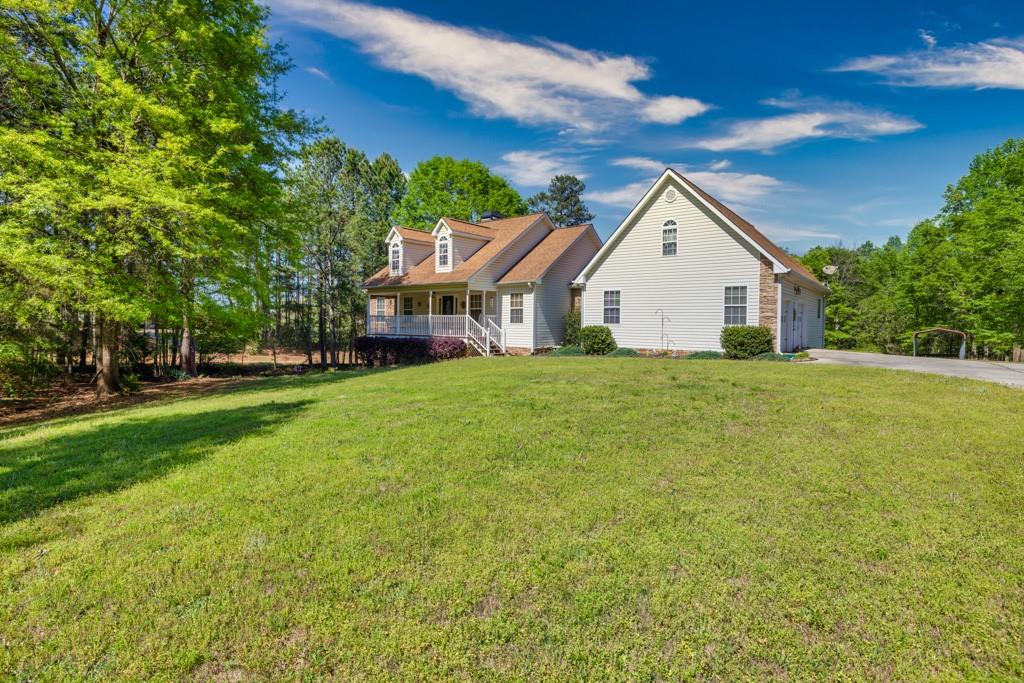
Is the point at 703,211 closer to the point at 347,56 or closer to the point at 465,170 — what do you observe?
the point at 347,56

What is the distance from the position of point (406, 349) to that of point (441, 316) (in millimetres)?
2242

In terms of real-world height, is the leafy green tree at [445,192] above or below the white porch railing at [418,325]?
above

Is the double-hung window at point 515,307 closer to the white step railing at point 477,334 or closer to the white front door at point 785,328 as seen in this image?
the white step railing at point 477,334

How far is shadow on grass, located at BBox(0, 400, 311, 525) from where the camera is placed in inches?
194

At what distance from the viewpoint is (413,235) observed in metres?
25.8

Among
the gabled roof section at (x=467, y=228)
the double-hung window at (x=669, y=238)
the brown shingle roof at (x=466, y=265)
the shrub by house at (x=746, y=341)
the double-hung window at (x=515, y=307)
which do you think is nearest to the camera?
the shrub by house at (x=746, y=341)

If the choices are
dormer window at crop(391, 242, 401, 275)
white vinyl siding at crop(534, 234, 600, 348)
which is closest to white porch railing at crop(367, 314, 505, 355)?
white vinyl siding at crop(534, 234, 600, 348)

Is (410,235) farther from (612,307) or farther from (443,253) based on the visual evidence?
(612,307)

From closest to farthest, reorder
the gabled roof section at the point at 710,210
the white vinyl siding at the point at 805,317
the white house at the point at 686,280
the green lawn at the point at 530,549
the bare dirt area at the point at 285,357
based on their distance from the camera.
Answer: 1. the green lawn at the point at 530,549
2. the gabled roof section at the point at 710,210
3. the white house at the point at 686,280
4. the white vinyl siding at the point at 805,317
5. the bare dirt area at the point at 285,357

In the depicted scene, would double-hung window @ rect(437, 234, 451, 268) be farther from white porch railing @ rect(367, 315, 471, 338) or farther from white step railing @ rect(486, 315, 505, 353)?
white step railing @ rect(486, 315, 505, 353)

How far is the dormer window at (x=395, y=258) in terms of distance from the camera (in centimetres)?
2528

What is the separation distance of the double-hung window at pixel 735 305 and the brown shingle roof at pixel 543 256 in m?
7.73

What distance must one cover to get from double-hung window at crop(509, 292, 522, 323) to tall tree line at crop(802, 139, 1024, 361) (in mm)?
20531

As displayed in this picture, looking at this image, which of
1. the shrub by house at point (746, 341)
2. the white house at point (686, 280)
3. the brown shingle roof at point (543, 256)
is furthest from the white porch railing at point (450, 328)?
the shrub by house at point (746, 341)
